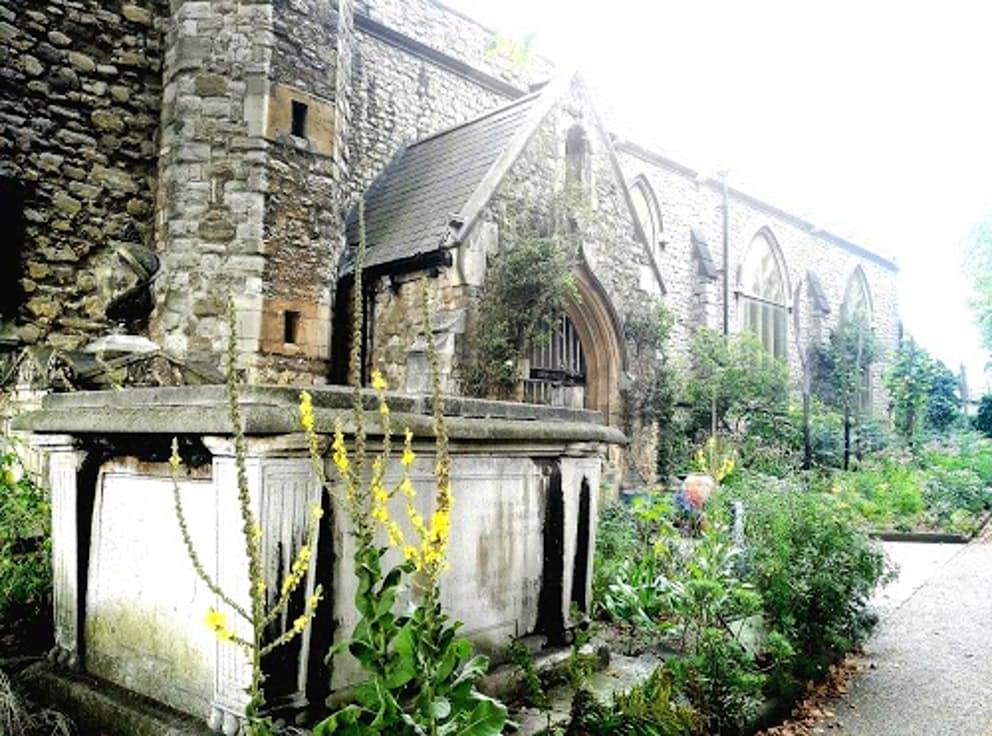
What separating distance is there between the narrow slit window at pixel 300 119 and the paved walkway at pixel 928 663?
7.60 m

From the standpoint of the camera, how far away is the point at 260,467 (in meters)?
2.66

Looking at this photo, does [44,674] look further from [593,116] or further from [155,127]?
[593,116]

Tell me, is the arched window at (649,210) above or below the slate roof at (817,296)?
above

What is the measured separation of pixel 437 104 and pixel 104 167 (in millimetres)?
6351

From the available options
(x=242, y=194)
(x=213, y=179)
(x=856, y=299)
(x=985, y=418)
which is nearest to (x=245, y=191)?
(x=242, y=194)

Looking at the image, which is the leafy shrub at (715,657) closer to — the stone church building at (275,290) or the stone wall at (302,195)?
the stone church building at (275,290)

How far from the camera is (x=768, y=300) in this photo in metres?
22.0

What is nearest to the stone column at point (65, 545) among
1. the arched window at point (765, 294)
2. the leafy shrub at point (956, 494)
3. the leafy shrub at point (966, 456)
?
the leafy shrub at point (956, 494)

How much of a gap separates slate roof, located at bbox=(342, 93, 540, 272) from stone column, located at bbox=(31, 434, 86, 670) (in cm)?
578

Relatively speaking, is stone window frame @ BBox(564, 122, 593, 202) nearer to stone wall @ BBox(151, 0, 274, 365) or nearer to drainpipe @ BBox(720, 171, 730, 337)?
stone wall @ BBox(151, 0, 274, 365)

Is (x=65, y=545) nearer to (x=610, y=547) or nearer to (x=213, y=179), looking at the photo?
(x=610, y=547)

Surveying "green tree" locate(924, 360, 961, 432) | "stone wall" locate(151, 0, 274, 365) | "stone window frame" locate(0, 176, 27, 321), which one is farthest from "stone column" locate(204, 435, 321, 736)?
"green tree" locate(924, 360, 961, 432)

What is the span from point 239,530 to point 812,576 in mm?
3500

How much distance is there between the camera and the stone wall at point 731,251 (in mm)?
18969
